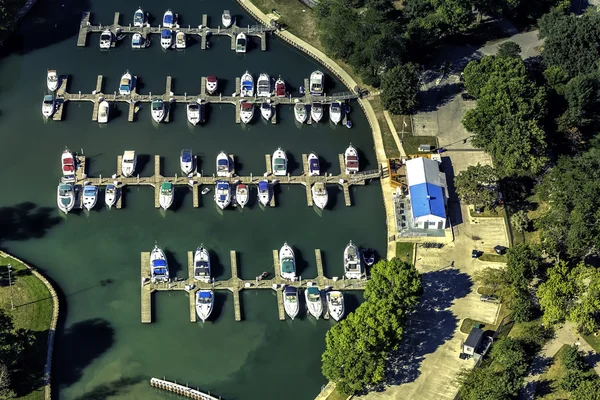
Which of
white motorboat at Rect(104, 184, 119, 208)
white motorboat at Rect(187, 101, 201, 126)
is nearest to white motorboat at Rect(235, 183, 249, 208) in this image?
white motorboat at Rect(187, 101, 201, 126)

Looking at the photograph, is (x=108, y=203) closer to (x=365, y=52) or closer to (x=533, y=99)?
(x=365, y=52)

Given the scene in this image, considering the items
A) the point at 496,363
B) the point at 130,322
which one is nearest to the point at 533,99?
the point at 496,363

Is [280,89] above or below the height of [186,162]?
above

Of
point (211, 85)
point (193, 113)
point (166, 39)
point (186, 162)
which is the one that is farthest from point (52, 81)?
point (186, 162)

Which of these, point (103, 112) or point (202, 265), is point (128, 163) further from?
point (202, 265)

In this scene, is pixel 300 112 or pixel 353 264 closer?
pixel 353 264

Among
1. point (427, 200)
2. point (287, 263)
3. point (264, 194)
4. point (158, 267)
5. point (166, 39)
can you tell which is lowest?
point (287, 263)
